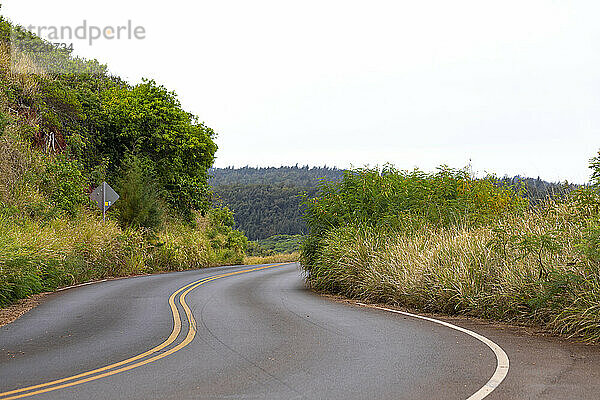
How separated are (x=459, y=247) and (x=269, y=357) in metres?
6.68

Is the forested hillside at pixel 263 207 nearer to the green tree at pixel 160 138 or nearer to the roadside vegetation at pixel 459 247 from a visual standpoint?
the green tree at pixel 160 138

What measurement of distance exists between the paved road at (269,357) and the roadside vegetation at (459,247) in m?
0.95

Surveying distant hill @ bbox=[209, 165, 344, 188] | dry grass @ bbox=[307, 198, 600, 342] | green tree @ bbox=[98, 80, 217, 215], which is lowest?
dry grass @ bbox=[307, 198, 600, 342]

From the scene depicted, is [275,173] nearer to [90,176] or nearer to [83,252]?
[90,176]

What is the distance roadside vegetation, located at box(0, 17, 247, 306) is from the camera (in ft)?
70.0

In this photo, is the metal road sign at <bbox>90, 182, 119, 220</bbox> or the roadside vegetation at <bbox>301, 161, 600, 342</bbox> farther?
the metal road sign at <bbox>90, 182, 119, 220</bbox>

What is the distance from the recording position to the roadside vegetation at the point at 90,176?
21.3 meters

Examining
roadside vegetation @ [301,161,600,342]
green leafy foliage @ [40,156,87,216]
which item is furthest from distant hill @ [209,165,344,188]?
roadside vegetation @ [301,161,600,342]

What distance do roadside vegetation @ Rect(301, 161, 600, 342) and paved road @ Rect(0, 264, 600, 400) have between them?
95 cm

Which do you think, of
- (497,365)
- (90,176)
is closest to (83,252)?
(90,176)

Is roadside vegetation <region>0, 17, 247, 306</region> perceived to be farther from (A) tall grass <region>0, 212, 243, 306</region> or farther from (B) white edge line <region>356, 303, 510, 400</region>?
(B) white edge line <region>356, 303, 510, 400</region>

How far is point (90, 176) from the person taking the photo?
33125mm

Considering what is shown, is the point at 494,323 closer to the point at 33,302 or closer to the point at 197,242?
the point at 33,302

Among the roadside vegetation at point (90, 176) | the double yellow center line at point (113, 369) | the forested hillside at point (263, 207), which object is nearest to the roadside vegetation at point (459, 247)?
the double yellow center line at point (113, 369)
